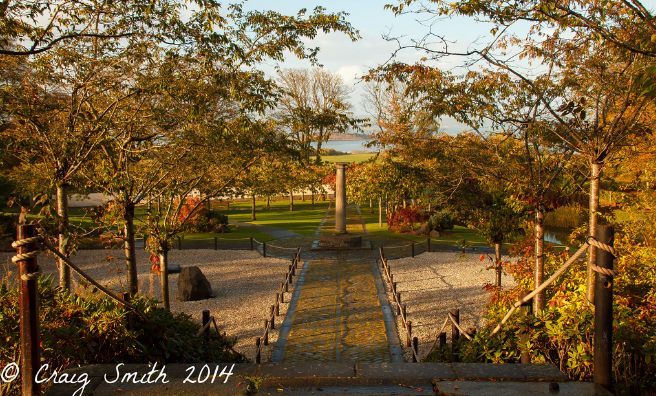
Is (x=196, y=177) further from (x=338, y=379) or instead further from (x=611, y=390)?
(x=611, y=390)

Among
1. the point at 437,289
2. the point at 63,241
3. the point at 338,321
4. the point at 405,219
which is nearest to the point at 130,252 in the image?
the point at 63,241

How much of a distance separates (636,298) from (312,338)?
6247 millimetres

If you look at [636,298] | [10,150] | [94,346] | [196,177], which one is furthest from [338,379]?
[196,177]

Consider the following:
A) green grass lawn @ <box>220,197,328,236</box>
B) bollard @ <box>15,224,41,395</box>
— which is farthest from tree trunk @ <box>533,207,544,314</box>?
green grass lawn @ <box>220,197,328,236</box>

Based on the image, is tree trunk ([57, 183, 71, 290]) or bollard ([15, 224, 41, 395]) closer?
bollard ([15, 224, 41, 395])

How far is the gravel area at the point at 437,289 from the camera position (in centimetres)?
1259

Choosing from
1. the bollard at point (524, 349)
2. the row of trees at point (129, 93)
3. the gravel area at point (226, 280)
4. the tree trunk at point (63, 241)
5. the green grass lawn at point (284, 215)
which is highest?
the row of trees at point (129, 93)

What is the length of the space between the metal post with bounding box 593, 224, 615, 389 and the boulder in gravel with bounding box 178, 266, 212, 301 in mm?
13553

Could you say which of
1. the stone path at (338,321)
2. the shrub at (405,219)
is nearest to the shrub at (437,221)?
the shrub at (405,219)

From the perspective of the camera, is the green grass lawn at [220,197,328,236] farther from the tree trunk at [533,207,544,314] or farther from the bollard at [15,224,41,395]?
the bollard at [15,224,41,395]

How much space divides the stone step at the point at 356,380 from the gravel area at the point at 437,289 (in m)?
6.16

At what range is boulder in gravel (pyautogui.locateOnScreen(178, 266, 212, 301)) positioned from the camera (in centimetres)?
1580

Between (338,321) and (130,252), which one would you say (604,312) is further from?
(338,321)

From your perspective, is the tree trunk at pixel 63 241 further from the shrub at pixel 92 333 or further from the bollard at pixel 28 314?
the bollard at pixel 28 314
